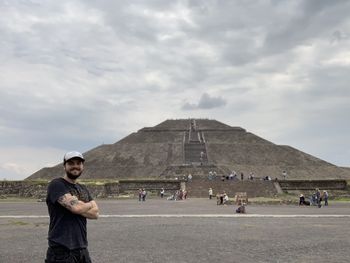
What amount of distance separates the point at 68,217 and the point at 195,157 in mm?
63714

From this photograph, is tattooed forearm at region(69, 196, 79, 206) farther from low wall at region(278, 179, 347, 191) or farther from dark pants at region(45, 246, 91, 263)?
low wall at region(278, 179, 347, 191)

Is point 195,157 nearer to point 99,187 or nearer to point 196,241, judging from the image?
point 99,187

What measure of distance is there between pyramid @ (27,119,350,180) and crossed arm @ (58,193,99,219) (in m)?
51.8

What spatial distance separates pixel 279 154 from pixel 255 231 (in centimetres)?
5829

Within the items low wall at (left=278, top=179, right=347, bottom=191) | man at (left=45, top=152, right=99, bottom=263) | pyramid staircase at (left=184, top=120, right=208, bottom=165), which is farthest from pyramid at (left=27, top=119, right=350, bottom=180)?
man at (left=45, top=152, right=99, bottom=263)

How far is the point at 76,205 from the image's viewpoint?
4.58m

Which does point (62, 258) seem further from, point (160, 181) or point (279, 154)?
point (279, 154)

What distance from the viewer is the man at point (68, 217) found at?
15.1 ft

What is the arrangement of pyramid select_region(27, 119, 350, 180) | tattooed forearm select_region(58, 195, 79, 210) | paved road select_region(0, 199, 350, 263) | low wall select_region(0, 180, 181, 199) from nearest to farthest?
tattooed forearm select_region(58, 195, 79, 210)
paved road select_region(0, 199, 350, 263)
low wall select_region(0, 180, 181, 199)
pyramid select_region(27, 119, 350, 180)

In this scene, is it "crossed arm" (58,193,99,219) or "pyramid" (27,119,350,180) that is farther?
"pyramid" (27,119,350,180)

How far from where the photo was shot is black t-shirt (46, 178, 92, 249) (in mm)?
4652

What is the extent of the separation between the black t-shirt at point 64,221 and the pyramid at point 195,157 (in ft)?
170

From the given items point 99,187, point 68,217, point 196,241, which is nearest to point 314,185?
point 99,187

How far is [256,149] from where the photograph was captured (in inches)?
2876
